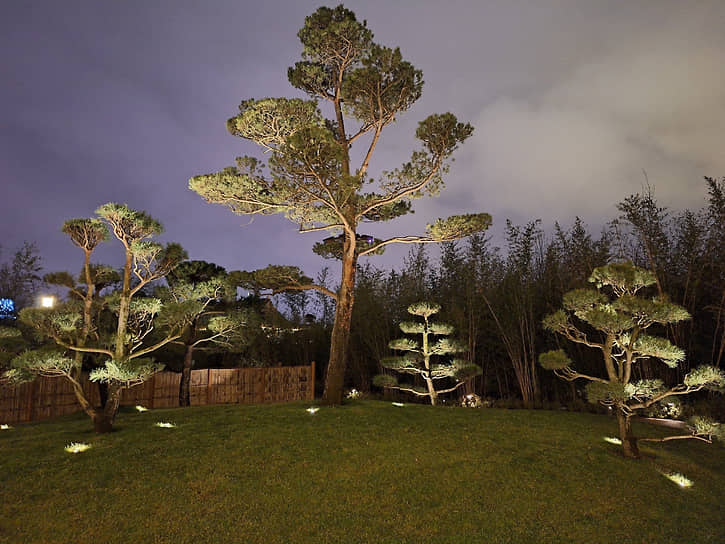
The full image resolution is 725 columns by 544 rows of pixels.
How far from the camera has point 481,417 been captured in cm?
736

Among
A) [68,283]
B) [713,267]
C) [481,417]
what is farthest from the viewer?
[713,267]

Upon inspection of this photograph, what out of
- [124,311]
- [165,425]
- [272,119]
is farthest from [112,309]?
[272,119]

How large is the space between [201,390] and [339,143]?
806 centimetres

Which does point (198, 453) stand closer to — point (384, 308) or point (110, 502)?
point (110, 502)

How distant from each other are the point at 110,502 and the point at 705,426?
21.6ft

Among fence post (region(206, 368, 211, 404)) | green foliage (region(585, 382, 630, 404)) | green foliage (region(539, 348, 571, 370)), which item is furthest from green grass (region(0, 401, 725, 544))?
fence post (region(206, 368, 211, 404))

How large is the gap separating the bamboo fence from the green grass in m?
3.26

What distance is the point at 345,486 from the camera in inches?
174

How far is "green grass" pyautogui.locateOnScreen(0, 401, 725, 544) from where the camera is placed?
3.67 m

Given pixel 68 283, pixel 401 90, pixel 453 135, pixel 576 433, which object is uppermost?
pixel 401 90

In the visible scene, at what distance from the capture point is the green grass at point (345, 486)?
12.0 feet

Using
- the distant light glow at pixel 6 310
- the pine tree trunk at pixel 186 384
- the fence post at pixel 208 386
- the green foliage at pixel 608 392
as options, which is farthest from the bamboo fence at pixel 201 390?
the green foliage at pixel 608 392

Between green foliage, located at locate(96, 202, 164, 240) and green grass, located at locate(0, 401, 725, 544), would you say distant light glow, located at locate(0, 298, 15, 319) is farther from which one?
green foliage, located at locate(96, 202, 164, 240)

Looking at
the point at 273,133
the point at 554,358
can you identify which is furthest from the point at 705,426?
the point at 273,133
